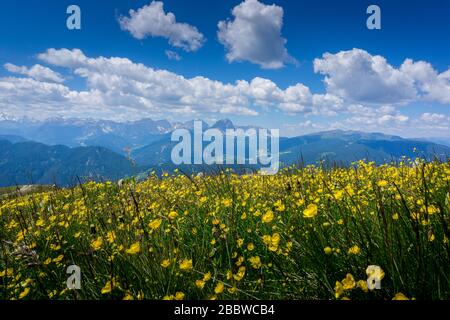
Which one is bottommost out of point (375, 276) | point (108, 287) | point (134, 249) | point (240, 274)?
point (108, 287)

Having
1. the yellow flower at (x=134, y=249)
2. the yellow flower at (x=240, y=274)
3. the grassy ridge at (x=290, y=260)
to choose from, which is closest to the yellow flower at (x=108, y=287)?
the grassy ridge at (x=290, y=260)

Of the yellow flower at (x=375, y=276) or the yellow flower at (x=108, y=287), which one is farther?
the yellow flower at (x=108, y=287)

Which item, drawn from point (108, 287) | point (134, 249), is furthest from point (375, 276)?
point (108, 287)

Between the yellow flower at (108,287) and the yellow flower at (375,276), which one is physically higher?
the yellow flower at (375,276)

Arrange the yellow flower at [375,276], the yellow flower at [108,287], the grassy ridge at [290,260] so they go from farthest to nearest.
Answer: the yellow flower at [108,287]
the grassy ridge at [290,260]
the yellow flower at [375,276]

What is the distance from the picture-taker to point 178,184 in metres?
9.20

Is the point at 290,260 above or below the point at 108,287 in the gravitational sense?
above

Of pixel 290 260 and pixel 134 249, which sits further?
pixel 290 260

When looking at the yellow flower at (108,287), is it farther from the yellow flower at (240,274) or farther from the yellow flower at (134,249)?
the yellow flower at (240,274)

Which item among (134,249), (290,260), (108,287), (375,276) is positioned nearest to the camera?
(375,276)

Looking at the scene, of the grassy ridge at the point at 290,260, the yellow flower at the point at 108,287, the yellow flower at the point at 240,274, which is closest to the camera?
the grassy ridge at the point at 290,260

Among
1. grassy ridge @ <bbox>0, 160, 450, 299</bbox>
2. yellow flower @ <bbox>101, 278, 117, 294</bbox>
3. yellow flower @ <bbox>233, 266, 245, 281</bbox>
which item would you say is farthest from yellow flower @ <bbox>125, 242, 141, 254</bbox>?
yellow flower @ <bbox>233, 266, 245, 281</bbox>

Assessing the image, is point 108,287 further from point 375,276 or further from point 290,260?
point 375,276
